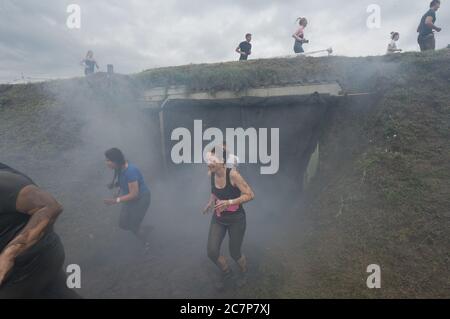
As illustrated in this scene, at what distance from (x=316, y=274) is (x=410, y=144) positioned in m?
3.59

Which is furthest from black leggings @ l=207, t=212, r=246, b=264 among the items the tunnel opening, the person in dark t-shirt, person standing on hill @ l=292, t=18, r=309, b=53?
person standing on hill @ l=292, t=18, r=309, b=53

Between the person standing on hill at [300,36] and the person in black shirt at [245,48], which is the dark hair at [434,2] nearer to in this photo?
the person standing on hill at [300,36]

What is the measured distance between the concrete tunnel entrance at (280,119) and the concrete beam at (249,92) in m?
0.02

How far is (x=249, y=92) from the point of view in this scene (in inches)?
289

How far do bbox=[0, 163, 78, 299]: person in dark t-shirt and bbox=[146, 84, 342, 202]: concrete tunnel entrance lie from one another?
4.91m

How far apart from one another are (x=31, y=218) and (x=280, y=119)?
18.1 feet

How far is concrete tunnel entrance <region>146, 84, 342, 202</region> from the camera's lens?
6.50 meters

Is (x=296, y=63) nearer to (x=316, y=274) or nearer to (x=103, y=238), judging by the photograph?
(x=316, y=274)

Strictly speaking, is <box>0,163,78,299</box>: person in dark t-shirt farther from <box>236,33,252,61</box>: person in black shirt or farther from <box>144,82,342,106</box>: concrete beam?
<box>236,33,252,61</box>: person in black shirt

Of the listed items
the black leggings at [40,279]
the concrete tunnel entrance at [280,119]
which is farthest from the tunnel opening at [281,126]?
the black leggings at [40,279]
